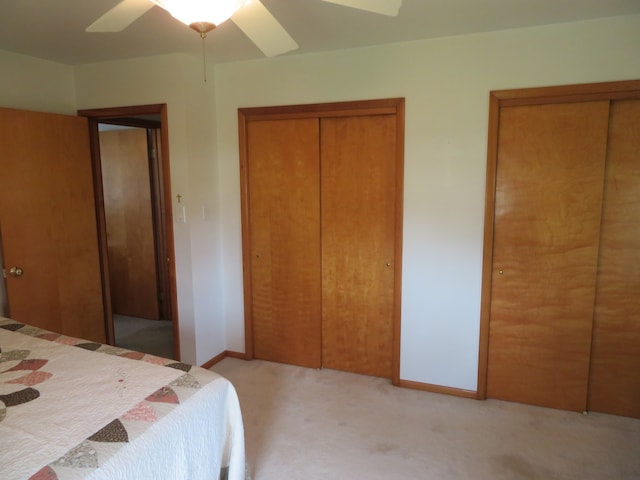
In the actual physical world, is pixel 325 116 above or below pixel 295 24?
below

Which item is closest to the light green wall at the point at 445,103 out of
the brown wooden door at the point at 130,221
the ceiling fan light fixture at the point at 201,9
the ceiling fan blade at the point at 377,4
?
the ceiling fan blade at the point at 377,4

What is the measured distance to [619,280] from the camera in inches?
93.0

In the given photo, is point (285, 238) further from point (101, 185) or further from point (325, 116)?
point (101, 185)

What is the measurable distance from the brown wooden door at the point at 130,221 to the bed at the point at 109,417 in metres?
2.40

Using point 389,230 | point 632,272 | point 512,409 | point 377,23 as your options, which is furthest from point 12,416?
point 632,272

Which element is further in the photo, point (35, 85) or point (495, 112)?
point (35, 85)

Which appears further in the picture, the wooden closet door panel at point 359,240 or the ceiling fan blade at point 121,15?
the wooden closet door panel at point 359,240

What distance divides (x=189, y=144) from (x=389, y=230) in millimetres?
1501

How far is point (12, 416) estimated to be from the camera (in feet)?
3.95

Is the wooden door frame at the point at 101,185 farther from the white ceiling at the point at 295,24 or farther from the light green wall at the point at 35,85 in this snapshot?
the white ceiling at the point at 295,24

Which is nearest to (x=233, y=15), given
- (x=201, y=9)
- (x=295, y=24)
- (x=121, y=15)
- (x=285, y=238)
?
(x=201, y=9)

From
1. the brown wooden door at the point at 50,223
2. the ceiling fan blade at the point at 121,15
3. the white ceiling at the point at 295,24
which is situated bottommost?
the brown wooden door at the point at 50,223

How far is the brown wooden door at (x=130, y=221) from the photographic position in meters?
3.99

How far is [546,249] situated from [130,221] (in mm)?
3746
